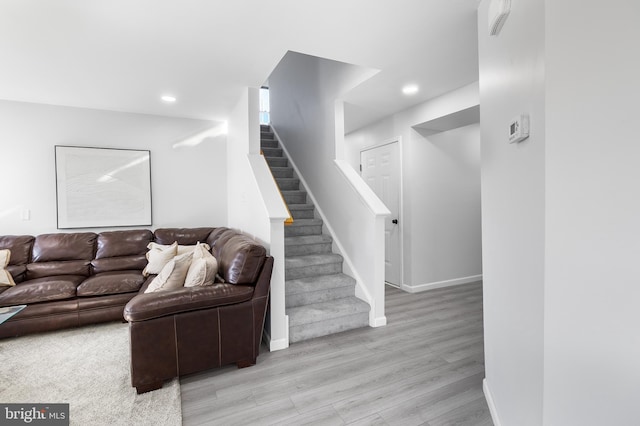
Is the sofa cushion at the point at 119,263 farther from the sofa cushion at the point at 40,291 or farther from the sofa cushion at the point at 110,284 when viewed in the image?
the sofa cushion at the point at 40,291

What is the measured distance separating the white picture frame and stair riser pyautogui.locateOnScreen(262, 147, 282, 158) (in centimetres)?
179

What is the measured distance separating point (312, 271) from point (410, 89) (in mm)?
2308

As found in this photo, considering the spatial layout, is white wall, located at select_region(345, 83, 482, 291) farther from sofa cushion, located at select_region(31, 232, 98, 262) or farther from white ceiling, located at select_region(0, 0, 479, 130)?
Answer: sofa cushion, located at select_region(31, 232, 98, 262)

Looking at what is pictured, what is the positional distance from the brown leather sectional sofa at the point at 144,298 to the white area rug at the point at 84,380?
13cm

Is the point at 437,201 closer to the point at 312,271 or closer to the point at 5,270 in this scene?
the point at 312,271

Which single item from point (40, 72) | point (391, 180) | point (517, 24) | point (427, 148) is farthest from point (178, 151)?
point (517, 24)

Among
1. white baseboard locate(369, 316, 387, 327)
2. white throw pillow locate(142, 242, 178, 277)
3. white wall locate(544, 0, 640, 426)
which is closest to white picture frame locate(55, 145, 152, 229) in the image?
white throw pillow locate(142, 242, 178, 277)

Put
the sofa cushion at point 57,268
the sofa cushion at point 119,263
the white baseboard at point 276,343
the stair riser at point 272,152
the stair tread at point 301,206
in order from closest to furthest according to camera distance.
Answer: the white baseboard at point 276,343, the sofa cushion at point 57,268, the sofa cushion at point 119,263, the stair tread at point 301,206, the stair riser at point 272,152

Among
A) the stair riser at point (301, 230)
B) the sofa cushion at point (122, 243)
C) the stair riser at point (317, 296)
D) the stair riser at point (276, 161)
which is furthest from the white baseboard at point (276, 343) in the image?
the stair riser at point (276, 161)

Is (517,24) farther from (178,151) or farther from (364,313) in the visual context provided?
(178,151)

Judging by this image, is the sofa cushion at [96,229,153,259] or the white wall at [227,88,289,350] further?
the sofa cushion at [96,229,153,259]

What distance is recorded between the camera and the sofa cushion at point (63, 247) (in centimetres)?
341

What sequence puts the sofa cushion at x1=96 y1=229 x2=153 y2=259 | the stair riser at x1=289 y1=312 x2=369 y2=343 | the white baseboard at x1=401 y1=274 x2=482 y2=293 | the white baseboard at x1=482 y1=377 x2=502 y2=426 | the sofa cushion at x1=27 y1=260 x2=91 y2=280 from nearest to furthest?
the white baseboard at x1=482 y1=377 x2=502 y2=426 → the stair riser at x1=289 y1=312 x2=369 y2=343 → the sofa cushion at x1=27 y1=260 x2=91 y2=280 → the sofa cushion at x1=96 y1=229 x2=153 y2=259 → the white baseboard at x1=401 y1=274 x2=482 y2=293

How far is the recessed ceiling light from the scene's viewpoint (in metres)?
3.36
